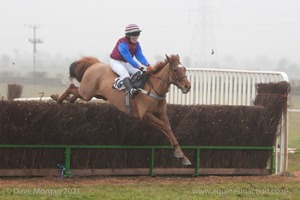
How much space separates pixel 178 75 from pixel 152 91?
0.64 m

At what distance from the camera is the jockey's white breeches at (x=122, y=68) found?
29.7ft

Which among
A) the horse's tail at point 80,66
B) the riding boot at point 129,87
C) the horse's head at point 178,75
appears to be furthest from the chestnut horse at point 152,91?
the horse's tail at point 80,66

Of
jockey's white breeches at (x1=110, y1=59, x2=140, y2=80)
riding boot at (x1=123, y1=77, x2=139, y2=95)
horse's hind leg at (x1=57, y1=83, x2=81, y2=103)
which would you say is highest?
jockey's white breeches at (x1=110, y1=59, x2=140, y2=80)

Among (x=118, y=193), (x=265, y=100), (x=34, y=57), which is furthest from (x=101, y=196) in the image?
(x=34, y=57)

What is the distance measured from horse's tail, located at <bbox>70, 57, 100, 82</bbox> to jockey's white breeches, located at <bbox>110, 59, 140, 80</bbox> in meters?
1.01

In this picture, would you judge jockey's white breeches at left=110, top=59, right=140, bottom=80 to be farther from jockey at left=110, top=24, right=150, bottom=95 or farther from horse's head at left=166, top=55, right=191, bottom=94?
horse's head at left=166, top=55, right=191, bottom=94

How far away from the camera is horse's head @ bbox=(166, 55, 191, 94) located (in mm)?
8052

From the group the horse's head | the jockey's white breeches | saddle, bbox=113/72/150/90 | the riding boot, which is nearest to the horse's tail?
the jockey's white breeches

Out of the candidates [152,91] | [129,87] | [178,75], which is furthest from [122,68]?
[178,75]

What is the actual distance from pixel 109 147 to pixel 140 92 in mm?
1586

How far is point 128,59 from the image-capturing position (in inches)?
348

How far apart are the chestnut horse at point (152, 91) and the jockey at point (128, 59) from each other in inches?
7.1

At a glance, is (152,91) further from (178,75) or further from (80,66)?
(80,66)

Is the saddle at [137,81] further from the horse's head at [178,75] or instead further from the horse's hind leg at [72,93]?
the horse's hind leg at [72,93]
